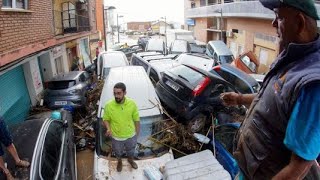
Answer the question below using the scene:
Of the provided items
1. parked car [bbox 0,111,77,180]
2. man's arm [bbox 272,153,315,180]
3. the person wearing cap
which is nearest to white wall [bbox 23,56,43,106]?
parked car [bbox 0,111,77,180]

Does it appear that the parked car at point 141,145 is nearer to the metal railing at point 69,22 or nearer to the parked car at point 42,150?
the parked car at point 42,150

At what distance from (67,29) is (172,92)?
9.11 m

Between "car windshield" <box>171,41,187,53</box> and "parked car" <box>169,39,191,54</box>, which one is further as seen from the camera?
"car windshield" <box>171,41,187,53</box>

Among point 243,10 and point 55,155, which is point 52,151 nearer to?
point 55,155

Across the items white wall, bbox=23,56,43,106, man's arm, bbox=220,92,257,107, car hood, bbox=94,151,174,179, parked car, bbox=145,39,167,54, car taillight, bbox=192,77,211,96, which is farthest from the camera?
parked car, bbox=145,39,167,54

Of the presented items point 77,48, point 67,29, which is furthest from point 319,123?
point 77,48

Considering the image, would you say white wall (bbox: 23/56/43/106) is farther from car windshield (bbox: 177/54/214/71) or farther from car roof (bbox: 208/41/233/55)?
car roof (bbox: 208/41/233/55)

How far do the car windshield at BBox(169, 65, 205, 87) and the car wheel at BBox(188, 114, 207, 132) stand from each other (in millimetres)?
761

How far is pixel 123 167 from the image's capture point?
534 cm

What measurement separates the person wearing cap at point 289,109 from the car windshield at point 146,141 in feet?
12.8

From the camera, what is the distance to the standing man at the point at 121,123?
5375 mm

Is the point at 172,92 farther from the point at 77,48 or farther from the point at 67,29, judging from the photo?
the point at 77,48

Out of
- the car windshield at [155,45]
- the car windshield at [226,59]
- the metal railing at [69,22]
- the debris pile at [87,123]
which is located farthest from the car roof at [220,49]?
the debris pile at [87,123]

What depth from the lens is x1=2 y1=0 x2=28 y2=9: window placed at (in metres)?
7.56
